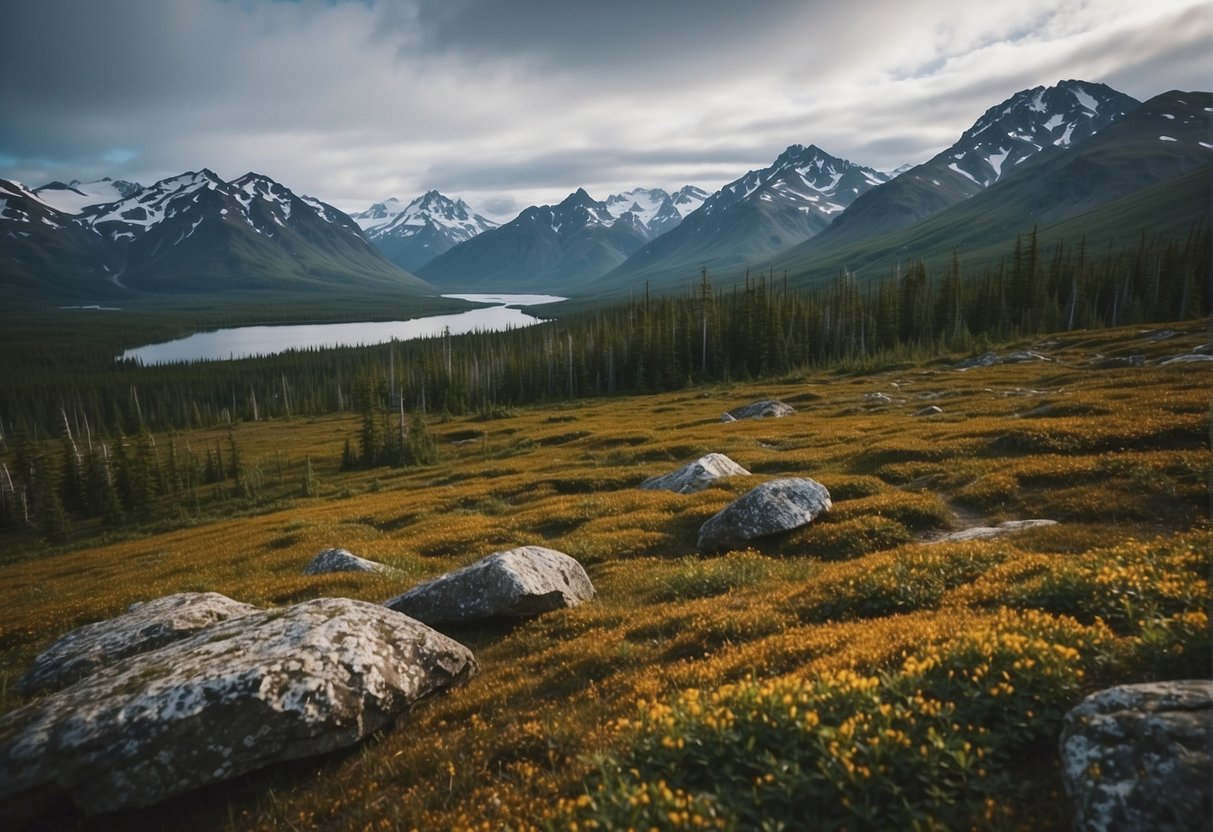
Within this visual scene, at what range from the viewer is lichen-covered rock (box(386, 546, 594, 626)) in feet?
44.0

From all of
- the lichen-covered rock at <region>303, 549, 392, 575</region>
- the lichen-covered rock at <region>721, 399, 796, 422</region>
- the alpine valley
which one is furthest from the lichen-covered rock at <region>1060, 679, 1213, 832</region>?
the lichen-covered rock at <region>721, 399, 796, 422</region>

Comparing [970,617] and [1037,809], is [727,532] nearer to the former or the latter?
[970,617]

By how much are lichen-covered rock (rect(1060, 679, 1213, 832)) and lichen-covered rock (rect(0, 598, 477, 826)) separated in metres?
8.76

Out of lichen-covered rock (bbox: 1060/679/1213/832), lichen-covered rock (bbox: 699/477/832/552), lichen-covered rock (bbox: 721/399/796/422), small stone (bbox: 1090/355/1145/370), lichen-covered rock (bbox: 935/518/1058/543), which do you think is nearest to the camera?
lichen-covered rock (bbox: 1060/679/1213/832)

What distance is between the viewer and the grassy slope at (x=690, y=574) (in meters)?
7.71

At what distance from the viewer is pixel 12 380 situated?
591ft

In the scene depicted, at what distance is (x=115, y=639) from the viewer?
13031 millimetres

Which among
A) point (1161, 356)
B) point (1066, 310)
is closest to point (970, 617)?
point (1161, 356)

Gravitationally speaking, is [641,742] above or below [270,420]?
above

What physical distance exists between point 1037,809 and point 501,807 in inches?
207

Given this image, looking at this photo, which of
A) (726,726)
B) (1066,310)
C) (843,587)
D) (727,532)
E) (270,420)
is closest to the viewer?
(726,726)

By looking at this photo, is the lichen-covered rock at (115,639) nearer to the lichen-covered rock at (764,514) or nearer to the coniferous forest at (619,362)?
the lichen-covered rock at (764,514)

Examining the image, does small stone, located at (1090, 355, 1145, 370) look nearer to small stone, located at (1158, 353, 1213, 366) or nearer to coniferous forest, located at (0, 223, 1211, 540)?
small stone, located at (1158, 353, 1213, 366)

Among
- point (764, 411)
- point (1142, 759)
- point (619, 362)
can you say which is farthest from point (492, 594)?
point (619, 362)
